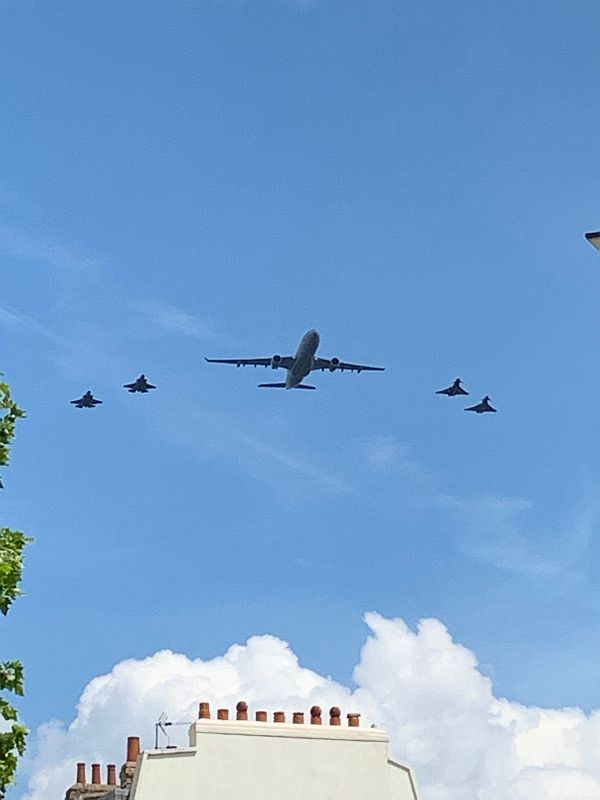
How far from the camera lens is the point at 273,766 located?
106ft

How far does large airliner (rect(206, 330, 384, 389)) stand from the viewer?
304 ft

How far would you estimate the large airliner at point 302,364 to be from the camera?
9256 centimetres

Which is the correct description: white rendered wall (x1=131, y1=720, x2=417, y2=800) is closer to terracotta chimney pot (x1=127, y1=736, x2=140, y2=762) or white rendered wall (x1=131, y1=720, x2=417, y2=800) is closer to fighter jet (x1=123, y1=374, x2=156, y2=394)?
terracotta chimney pot (x1=127, y1=736, x2=140, y2=762)

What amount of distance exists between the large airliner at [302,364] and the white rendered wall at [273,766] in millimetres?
59801

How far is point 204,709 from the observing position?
32.0 metres

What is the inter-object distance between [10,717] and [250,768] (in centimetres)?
922

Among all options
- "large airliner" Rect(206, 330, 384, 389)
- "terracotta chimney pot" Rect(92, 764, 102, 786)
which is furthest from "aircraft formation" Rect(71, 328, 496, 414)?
"terracotta chimney pot" Rect(92, 764, 102, 786)

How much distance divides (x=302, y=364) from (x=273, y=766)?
61836 millimetres

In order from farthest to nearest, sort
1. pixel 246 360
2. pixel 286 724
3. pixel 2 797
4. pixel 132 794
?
pixel 246 360, pixel 286 724, pixel 132 794, pixel 2 797

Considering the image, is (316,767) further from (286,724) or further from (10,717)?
(10,717)

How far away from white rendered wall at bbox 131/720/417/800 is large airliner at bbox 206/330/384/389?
59801 mm

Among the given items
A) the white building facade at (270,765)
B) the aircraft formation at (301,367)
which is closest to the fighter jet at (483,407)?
the aircraft formation at (301,367)

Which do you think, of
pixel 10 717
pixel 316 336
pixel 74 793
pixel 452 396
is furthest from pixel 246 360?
pixel 10 717

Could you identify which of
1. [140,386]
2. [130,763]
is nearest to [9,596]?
[130,763]
